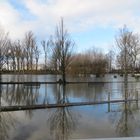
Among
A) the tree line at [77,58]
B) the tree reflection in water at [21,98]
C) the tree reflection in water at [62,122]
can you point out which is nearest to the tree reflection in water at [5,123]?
the tree reflection in water at [21,98]

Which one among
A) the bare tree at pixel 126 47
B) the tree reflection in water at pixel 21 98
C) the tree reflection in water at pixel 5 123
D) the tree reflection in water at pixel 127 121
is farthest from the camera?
the bare tree at pixel 126 47

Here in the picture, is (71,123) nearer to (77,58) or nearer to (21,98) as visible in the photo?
(21,98)

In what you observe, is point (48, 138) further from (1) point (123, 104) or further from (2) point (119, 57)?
(2) point (119, 57)

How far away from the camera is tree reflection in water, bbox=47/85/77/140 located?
9970 millimetres

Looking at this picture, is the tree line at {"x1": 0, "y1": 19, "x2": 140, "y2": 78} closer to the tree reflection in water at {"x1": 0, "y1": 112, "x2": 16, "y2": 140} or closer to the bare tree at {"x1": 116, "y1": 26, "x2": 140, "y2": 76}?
the bare tree at {"x1": 116, "y1": 26, "x2": 140, "y2": 76}

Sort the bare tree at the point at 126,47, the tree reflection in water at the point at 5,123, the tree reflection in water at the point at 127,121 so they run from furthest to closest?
the bare tree at the point at 126,47, the tree reflection in water at the point at 127,121, the tree reflection in water at the point at 5,123

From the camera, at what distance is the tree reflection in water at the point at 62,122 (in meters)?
9.97

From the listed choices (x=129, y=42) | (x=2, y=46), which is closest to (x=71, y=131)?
(x=2, y=46)

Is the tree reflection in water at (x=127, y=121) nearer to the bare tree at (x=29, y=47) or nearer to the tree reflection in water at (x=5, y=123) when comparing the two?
the tree reflection in water at (x=5, y=123)

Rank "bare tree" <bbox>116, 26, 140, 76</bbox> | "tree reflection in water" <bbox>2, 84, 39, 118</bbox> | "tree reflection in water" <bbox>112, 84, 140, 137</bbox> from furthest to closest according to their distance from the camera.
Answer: "bare tree" <bbox>116, 26, 140, 76</bbox>
"tree reflection in water" <bbox>2, 84, 39, 118</bbox>
"tree reflection in water" <bbox>112, 84, 140, 137</bbox>

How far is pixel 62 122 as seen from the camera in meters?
12.3

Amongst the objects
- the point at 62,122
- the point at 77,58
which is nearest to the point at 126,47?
the point at 77,58

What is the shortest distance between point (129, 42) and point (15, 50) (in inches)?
923

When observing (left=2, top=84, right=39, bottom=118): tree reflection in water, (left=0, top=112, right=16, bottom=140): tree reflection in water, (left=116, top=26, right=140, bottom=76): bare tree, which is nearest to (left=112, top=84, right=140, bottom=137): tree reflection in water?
(left=0, top=112, right=16, bottom=140): tree reflection in water
